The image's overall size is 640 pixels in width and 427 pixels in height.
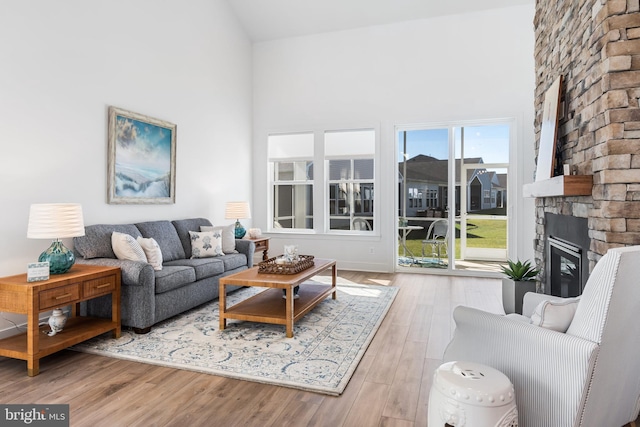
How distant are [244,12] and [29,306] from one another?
5.61 meters

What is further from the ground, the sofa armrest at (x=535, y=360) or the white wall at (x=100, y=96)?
the white wall at (x=100, y=96)

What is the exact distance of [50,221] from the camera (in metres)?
2.91

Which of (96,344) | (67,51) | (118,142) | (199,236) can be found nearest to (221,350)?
(96,344)

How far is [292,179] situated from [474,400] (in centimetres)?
583

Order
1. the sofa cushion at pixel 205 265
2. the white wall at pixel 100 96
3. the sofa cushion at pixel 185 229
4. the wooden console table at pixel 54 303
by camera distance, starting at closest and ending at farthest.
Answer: the wooden console table at pixel 54 303, the white wall at pixel 100 96, the sofa cushion at pixel 205 265, the sofa cushion at pixel 185 229

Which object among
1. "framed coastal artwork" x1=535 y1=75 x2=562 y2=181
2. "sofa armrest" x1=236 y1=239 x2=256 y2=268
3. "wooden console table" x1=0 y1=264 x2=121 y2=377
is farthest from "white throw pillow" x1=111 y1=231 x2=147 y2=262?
"framed coastal artwork" x1=535 y1=75 x2=562 y2=181

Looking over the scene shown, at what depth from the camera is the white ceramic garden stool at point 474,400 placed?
149cm

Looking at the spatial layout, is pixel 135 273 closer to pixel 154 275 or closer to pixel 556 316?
pixel 154 275

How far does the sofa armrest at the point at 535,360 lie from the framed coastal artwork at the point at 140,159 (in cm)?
391

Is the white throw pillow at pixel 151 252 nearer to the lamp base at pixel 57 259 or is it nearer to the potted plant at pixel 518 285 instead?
the lamp base at pixel 57 259

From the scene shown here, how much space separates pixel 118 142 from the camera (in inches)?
169

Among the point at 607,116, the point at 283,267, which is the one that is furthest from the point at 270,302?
the point at 607,116

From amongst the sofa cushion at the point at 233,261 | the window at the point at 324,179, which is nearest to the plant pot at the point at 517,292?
the window at the point at 324,179

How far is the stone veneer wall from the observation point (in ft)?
7.66
